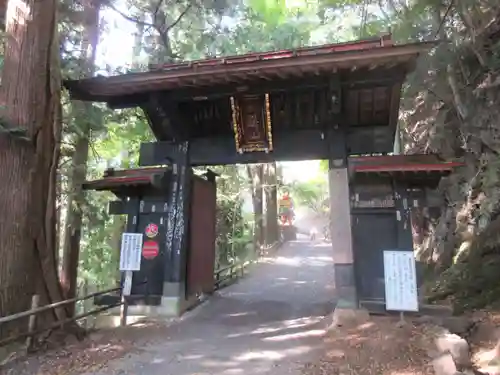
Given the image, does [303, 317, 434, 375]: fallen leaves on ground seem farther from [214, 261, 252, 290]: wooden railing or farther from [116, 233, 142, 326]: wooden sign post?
[214, 261, 252, 290]: wooden railing

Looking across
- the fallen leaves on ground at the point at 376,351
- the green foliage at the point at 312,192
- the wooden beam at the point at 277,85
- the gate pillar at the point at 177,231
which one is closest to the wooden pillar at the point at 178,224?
the gate pillar at the point at 177,231

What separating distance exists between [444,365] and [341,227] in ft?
11.4

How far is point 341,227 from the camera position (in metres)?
8.26

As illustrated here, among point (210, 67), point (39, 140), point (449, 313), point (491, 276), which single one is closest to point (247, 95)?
point (210, 67)

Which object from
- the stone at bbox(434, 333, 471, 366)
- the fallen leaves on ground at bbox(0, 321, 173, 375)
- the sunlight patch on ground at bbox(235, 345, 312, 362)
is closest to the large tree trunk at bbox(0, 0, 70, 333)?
the fallen leaves on ground at bbox(0, 321, 173, 375)

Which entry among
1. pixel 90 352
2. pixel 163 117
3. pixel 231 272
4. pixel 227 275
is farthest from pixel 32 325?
pixel 231 272

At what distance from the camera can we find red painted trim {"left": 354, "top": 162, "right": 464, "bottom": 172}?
7371mm

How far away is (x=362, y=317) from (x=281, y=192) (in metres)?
26.4

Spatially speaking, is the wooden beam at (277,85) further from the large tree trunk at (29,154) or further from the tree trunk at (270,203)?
the tree trunk at (270,203)

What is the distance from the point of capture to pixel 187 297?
9516mm

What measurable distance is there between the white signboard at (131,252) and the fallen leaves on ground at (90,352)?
122 cm

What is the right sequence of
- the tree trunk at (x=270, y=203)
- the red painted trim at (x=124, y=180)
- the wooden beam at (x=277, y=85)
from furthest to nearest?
the tree trunk at (x=270, y=203) → the red painted trim at (x=124, y=180) → the wooden beam at (x=277, y=85)

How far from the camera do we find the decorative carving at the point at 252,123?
8.85 m

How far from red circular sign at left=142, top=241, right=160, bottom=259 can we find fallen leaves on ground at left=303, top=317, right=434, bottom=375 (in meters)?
4.19
